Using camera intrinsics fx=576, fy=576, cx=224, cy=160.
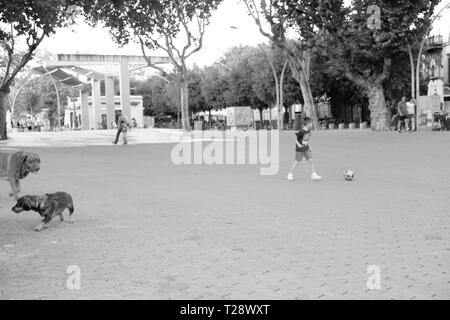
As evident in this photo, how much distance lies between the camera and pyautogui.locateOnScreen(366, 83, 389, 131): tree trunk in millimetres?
32188

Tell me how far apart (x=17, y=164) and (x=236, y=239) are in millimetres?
4019

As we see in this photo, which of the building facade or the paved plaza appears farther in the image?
the building facade

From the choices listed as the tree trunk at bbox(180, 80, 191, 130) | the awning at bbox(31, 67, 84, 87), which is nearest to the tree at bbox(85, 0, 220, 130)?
the tree trunk at bbox(180, 80, 191, 130)

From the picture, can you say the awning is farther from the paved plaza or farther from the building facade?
the paved plaza

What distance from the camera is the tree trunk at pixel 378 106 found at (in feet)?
106

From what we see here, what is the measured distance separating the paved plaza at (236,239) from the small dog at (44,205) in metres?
0.19

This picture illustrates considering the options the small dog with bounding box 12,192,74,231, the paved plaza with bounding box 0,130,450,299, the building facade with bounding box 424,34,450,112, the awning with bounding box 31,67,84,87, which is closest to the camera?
the paved plaza with bounding box 0,130,450,299

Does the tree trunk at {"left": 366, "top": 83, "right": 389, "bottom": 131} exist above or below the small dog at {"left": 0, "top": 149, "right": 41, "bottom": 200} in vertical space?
above

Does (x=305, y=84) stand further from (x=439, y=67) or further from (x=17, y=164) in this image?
(x=17, y=164)
